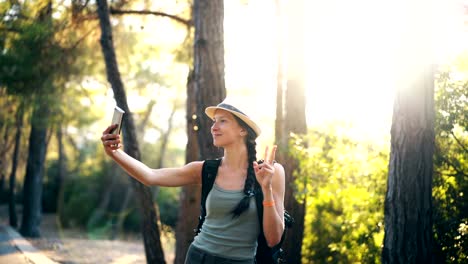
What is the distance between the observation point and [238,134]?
168 inches

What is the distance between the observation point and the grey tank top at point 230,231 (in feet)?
12.9

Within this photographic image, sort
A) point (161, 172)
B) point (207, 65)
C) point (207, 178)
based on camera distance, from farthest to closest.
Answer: point (207, 65), point (161, 172), point (207, 178)

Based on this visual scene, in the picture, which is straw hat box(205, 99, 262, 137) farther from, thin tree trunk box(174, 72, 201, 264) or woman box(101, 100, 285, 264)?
thin tree trunk box(174, 72, 201, 264)

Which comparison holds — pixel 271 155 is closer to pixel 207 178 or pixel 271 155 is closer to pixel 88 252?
pixel 207 178

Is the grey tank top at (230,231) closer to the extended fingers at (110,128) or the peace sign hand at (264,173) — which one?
the peace sign hand at (264,173)

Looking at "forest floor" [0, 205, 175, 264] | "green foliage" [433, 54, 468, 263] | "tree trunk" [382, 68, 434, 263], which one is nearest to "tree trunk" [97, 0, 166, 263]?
"forest floor" [0, 205, 175, 264]

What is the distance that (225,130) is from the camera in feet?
13.9

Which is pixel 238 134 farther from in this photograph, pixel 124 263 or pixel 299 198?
pixel 124 263

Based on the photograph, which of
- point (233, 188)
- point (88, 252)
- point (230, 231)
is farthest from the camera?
point (88, 252)

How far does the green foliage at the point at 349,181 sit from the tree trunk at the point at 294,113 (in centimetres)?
42

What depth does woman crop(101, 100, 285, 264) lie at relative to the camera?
152 inches

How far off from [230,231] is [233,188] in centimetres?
28

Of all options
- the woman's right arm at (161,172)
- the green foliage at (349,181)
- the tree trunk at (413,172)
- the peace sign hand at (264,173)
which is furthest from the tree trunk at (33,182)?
the peace sign hand at (264,173)

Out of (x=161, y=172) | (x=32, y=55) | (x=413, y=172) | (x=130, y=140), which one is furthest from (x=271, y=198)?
(x=32, y=55)
